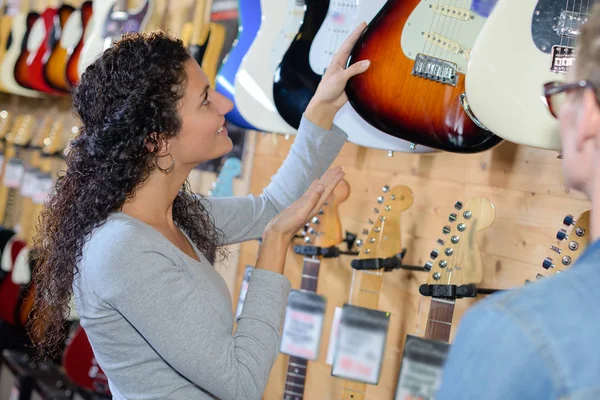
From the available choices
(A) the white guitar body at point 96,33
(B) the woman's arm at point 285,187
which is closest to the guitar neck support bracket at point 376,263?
(B) the woman's arm at point 285,187

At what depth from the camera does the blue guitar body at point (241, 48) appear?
6.56ft

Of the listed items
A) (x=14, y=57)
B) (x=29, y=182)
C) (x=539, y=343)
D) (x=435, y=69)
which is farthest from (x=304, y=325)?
(x=14, y=57)

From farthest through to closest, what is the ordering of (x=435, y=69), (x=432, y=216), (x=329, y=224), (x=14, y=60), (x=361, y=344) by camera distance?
(x=14, y=60)
(x=329, y=224)
(x=432, y=216)
(x=361, y=344)
(x=435, y=69)

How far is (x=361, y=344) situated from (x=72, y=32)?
7.14 feet

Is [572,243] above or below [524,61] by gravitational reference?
below

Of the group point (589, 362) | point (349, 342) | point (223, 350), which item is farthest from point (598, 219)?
point (349, 342)

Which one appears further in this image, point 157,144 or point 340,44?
point 340,44

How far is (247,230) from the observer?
1.63 meters

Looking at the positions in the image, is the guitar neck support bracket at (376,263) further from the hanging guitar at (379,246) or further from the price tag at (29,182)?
the price tag at (29,182)

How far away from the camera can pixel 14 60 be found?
11.2 ft

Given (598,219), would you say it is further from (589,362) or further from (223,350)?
(223,350)

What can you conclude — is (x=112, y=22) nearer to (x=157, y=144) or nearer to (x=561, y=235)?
(x=157, y=144)

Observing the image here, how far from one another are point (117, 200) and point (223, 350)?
1.06 feet

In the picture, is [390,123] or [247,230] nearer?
[390,123]
